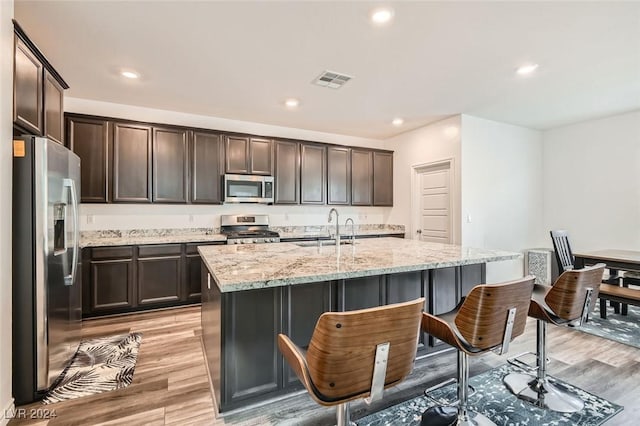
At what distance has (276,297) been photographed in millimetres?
1985

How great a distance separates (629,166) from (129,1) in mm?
6527

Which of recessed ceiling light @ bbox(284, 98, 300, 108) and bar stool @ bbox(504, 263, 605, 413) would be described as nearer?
bar stool @ bbox(504, 263, 605, 413)

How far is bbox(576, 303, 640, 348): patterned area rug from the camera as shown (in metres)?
3.01

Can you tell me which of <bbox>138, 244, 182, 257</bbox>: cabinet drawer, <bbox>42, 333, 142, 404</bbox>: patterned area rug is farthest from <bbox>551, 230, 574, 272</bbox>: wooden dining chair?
<bbox>138, 244, 182, 257</bbox>: cabinet drawer

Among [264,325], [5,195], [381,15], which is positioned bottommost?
[264,325]

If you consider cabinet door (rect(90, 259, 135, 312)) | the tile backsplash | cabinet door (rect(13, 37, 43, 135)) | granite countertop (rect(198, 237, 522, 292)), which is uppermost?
cabinet door (rect(13, 37, 43, 135))

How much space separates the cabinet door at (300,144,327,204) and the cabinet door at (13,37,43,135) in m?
3.42

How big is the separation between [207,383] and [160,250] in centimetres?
221

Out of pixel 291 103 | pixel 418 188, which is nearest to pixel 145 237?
pixel 291 103

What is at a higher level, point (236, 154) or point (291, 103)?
point (291, 103)

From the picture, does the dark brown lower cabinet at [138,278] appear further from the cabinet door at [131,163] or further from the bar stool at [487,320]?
the bar stool at [487,320]

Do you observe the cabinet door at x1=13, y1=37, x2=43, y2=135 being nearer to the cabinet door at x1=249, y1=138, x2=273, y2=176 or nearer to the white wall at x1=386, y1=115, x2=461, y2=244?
the cabinet door at x1=249, y1=138, x2=273, y2=176

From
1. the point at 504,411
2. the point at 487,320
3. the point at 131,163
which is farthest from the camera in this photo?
the point at 131,163

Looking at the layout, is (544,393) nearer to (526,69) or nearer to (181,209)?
(526,69)
